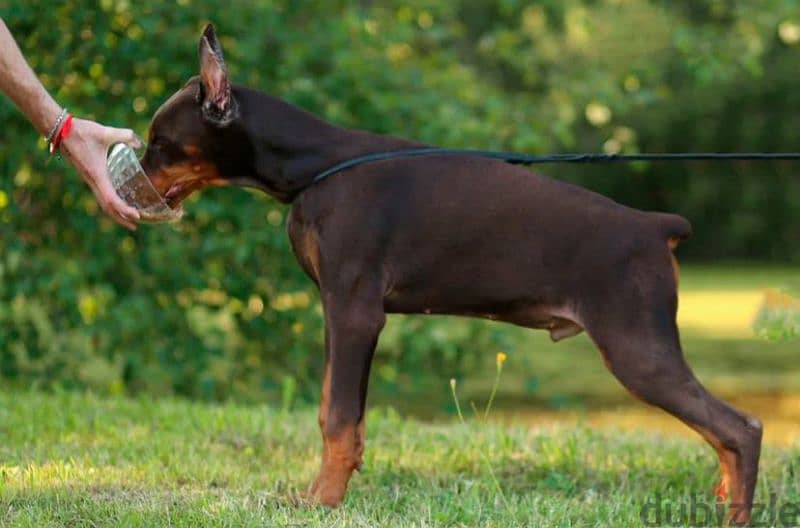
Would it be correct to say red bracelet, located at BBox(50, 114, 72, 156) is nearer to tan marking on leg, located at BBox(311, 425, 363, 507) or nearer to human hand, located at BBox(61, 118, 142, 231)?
human hand, located at BBox(61, 118, 142, 231)

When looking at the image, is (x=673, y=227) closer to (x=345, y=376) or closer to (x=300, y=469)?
(x=345, y=376)

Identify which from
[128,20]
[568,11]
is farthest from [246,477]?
[568,11]

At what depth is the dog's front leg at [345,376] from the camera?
5.34m

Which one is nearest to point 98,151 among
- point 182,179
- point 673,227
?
point 182,179

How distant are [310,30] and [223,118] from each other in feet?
16.5

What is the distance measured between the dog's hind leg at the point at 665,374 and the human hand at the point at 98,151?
179 cm

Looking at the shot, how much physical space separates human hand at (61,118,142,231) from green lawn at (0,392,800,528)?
3.53 feet

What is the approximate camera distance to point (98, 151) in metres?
5.46

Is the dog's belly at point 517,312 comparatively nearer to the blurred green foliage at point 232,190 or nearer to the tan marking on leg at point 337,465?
the tan marking on leg at point 337,465

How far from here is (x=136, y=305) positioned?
9734 millimetres

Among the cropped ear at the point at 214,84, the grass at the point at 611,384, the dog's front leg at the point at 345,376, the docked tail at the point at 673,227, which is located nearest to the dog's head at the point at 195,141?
the cropped ear at the point at 214,84

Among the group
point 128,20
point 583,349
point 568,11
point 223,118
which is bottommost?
point 583,349

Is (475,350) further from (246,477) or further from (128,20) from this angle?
(246,477)

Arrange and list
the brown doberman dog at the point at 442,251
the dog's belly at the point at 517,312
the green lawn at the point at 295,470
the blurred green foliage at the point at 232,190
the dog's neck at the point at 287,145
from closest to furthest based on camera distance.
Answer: the green lawn at the point at 295,470 < the brown doberman dog at the point at 442,251 < the dog's belly at the point at 517,312 < the dog's neck at the point at 287,145 < the blurred green foliage at the point at 232,190
